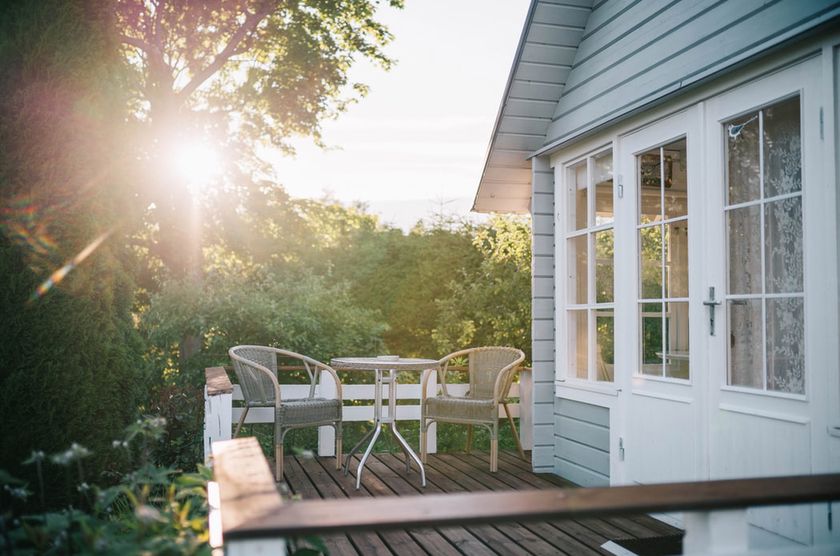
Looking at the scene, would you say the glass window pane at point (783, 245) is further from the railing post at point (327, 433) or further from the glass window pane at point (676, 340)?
the railing post at point (327, 433)

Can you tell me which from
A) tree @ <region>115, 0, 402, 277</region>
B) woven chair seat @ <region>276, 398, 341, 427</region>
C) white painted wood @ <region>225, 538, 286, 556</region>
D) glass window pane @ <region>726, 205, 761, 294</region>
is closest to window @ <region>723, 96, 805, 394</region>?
glass window pane @ <region>726, 205, 761, 294</region>

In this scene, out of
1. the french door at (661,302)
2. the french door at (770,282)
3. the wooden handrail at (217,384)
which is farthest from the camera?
the wooden handrail at (217,384)

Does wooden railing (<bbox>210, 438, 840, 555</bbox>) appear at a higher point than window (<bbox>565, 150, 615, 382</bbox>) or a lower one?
lower

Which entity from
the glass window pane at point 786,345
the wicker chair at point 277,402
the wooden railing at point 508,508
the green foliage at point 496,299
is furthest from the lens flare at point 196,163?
the wooden railing at point 508,508

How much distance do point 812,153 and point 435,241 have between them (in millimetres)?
8901

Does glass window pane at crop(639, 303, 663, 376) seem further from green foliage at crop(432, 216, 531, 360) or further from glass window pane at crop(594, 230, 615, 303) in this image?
green foliage at crop(432, 216, 531, 360)

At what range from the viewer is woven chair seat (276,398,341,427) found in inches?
205

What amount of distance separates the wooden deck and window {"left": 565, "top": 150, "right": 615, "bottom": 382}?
94cm

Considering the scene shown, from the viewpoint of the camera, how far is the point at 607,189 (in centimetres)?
474

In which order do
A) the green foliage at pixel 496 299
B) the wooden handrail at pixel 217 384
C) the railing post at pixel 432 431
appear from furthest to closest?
the green foliage at pixel 496 299 < the railing post at pixel 432 431 < the wooden handrail at pixel 217 384

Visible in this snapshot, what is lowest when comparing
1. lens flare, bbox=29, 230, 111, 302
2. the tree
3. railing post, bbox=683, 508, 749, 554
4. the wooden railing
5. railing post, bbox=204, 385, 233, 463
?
railing post, bbox=204, 385, 233, 463

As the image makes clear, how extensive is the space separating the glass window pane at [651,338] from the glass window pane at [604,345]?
348 millimetres

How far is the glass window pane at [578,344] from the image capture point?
500 cm

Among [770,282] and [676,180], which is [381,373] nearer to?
[676,180]
